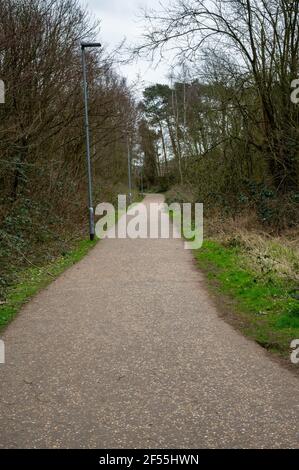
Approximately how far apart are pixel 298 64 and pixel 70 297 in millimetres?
11906

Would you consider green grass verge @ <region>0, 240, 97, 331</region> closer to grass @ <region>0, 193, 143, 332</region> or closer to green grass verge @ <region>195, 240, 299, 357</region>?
grass @ <region>0, 193, 143, 332</region>

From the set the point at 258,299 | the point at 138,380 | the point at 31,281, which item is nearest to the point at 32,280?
the point at 31,281

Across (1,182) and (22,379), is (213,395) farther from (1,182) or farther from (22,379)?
(1,182)

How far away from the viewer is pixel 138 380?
5195mm

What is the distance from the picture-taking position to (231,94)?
18.7 meters

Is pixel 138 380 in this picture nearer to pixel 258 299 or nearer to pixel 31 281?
pixel 258 299

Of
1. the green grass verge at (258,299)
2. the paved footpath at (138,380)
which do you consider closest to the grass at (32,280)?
the paved footpath at (138,380)

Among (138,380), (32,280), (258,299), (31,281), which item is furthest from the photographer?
(32,280)

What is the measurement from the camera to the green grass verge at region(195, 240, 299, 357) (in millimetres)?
6551

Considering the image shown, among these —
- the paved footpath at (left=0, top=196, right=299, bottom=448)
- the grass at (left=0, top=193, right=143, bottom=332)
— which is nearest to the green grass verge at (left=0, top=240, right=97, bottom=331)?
the grass at (left=0, top=193, right=143, bottom=332)

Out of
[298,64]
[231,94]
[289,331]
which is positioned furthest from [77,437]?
[231,94]

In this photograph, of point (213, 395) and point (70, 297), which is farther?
point (70, 297)

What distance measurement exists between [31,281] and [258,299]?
5.09m

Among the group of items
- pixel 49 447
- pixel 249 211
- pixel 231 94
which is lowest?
pixel 49 447
